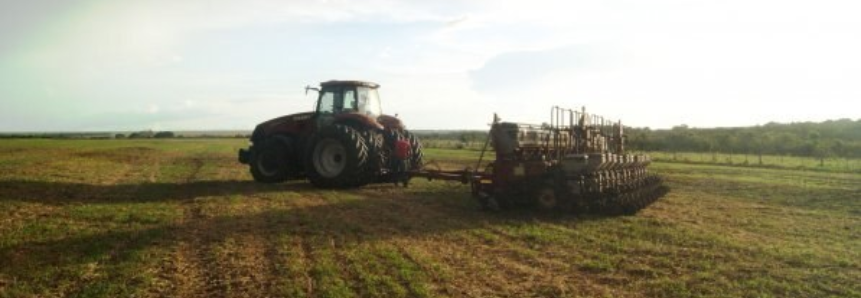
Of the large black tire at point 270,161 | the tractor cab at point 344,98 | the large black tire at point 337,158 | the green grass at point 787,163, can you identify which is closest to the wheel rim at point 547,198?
the large black tire at point 337,158

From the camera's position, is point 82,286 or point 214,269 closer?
point 82,286

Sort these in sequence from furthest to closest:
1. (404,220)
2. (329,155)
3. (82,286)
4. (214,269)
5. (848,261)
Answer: (329,155) < (404,220) < (848,261) < (214,269) < (82,286)

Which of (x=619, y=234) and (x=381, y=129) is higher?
(x=381, y=129)

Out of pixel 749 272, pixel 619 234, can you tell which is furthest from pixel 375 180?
pixel 749 272

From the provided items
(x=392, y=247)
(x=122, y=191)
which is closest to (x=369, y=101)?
(x=122, y=191)

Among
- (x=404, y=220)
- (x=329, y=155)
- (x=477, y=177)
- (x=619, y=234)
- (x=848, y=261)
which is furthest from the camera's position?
(x=329, y=155)

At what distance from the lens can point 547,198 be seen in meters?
12.7

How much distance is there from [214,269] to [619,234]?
19.9ft

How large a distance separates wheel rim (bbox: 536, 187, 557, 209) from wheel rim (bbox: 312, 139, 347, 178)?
5.68 meters

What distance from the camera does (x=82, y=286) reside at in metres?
6.68

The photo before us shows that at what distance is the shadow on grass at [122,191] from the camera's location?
44.1ft

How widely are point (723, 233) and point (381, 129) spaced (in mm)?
8851

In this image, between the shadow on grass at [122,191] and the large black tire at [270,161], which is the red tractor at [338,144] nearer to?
the large black tire at [270,161]

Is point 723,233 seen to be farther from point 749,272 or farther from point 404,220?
point 404,220
